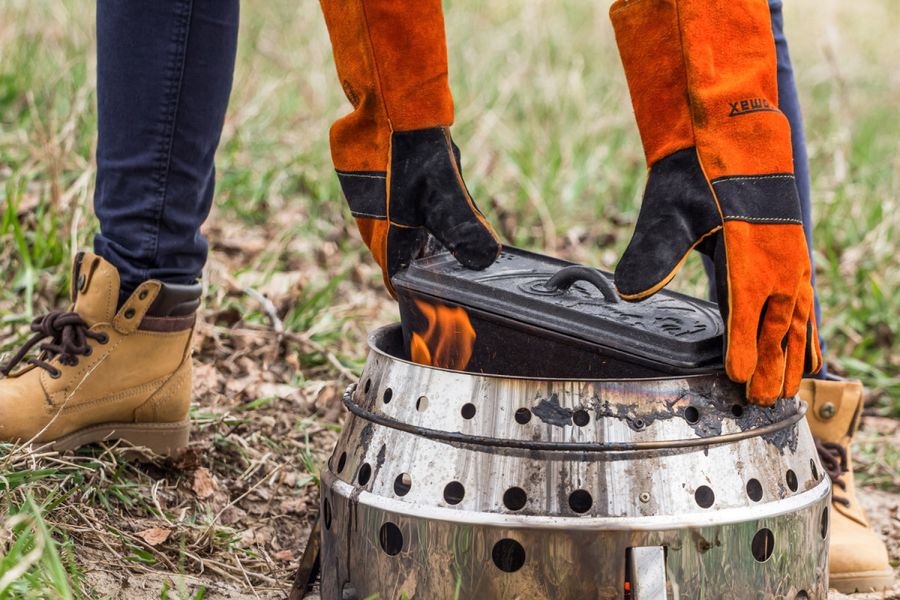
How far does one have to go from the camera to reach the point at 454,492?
5.19ft

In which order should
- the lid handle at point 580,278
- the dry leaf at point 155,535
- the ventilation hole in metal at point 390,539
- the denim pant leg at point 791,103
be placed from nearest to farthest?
the ventilation hole in metal at point 390,539
the lid handle at point 580,278
the dry leaf at point 155,535
the denim pant leg at point 791,103

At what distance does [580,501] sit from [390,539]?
33cm

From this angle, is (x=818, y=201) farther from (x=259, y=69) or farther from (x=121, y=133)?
(x=121, y=133)

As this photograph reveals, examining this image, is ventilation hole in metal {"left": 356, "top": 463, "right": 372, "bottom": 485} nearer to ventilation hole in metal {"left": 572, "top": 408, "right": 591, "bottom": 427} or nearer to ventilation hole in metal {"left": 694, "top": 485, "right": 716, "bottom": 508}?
ventilation hole in metal {"left": 572, "top": 408, "right": 591, "bottom": 427}

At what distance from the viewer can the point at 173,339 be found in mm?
2301

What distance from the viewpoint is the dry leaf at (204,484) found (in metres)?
2.34

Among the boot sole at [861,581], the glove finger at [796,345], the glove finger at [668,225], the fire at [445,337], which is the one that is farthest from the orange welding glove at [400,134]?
the boot sole at [861,581]

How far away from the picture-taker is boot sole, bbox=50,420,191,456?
2.20m

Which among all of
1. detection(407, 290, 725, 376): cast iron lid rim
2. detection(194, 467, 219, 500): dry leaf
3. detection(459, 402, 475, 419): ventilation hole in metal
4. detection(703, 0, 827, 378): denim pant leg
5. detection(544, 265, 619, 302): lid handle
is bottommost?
detection(194, 467, 219, 500): dry leaf

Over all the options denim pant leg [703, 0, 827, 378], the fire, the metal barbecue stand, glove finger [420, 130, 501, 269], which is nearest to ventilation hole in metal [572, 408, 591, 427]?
the metal barbecue stand

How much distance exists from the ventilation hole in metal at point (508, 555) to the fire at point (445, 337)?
15.3 inches

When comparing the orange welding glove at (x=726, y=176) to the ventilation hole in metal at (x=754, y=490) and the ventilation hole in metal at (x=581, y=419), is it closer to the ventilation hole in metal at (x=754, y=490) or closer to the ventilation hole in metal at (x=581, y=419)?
the ventilation hole in metal at (x=754, y=490)

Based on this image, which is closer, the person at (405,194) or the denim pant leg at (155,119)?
the person at (405,194)

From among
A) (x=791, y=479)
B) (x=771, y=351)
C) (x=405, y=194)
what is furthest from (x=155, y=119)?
(x=791, y=479)
